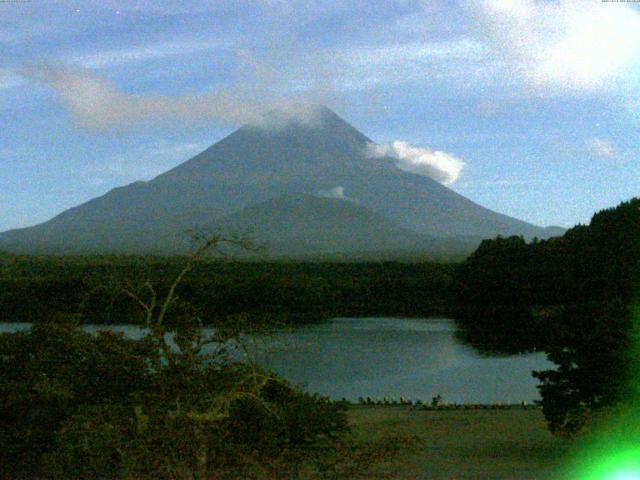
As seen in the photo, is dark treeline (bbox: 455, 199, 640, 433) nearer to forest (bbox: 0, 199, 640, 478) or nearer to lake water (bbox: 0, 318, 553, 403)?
lake water (bbox: 0, 318, 553, 403)

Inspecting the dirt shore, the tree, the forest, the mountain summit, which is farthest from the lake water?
the mountain summit

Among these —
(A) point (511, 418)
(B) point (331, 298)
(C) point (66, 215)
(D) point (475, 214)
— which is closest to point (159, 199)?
(C) point (66, 215)

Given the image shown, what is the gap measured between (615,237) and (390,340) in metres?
10.6

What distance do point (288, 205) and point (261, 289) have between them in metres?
78.5

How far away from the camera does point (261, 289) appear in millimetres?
34188

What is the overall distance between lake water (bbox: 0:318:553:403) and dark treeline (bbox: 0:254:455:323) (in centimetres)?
178

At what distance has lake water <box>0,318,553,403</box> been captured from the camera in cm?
1725

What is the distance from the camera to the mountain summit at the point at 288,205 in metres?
102

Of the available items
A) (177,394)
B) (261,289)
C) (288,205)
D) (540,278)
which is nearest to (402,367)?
(261,289)

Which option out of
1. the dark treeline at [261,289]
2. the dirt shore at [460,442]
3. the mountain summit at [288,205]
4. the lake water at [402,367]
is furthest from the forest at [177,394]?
the mountain summit at [288,205]

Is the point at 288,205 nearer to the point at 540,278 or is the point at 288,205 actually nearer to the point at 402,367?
the point at 540,278

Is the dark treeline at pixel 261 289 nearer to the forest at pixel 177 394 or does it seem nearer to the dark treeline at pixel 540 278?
the dark treeline at pixel 540 278

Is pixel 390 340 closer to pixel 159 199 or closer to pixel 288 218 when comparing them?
pixel 288 218

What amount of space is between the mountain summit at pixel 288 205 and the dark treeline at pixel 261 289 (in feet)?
145
